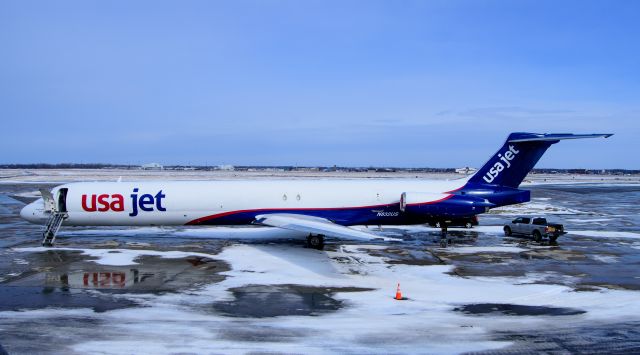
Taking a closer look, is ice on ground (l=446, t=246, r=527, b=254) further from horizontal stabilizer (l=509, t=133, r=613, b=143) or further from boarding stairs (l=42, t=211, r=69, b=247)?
boarding stairs (l=42, t=211, r=69, b=247)

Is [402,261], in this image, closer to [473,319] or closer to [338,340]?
[473,319]

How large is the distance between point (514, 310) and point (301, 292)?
18.5ft

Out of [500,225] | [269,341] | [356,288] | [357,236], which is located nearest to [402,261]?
[357,236]

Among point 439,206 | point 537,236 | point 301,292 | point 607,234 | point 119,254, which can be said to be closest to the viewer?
point 301,292

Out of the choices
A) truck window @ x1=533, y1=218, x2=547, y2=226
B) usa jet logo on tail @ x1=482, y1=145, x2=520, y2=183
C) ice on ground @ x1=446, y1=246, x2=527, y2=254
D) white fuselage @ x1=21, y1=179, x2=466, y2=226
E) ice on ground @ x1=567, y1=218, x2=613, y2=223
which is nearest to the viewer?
ice on ground @ x1=446, y1=246, x2=527, y2=254

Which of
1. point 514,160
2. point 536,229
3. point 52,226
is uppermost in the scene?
point 514,160

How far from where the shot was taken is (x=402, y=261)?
19484mm

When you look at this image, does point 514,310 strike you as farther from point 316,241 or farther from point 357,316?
point 316,241

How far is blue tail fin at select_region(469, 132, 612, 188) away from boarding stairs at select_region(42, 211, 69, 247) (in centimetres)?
1880

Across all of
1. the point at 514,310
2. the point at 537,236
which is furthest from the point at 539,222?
the point at 514,310

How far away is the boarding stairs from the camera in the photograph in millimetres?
22047

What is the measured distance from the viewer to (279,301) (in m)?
13.6

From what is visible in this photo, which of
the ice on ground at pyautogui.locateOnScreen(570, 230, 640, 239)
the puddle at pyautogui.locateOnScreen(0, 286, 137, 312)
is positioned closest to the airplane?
the ice on ground at pyautogui.locateOnScreen(570, 230, 640, 239)

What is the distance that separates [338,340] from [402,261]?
367 inches
